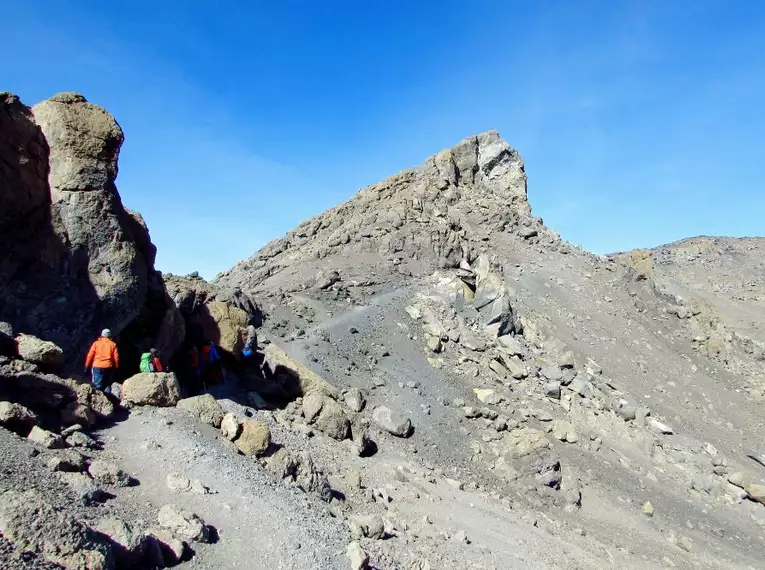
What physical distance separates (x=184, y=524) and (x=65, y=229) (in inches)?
288

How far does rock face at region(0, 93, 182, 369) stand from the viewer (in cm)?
971

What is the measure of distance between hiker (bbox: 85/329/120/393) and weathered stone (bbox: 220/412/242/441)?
234 cm

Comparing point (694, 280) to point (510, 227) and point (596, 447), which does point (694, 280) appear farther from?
point (596, 447)

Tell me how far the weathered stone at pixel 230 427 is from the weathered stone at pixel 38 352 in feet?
9.92

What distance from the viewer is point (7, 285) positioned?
9.60 metres

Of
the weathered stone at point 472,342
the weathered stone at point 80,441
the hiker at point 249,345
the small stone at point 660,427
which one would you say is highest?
the weathered stone at point 472,342

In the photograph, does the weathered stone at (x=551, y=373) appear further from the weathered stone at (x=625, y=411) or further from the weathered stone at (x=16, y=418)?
the weathered stone at (x=16, y=418)

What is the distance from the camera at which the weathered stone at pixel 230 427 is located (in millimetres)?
9258

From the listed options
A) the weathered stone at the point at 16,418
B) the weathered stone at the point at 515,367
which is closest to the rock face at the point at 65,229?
the weathered stone at the point at 16,418

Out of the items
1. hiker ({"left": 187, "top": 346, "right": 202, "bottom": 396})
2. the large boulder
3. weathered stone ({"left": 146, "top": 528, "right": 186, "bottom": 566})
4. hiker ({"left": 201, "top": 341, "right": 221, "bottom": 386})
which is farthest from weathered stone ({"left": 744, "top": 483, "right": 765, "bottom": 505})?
weathered stone ({"left": 146, "top": 528, "right": 186, "bottom": 566})

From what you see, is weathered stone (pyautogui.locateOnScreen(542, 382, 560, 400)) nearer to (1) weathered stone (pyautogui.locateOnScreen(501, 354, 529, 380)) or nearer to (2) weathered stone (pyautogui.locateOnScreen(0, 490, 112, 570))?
(1) weathered stone (pyautogui.locateOnScreen(501, 354, 529, 380))

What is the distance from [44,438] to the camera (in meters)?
6.94

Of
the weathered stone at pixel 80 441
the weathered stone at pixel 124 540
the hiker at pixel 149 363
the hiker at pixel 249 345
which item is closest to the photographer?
the weathered stone at pixel 124 540

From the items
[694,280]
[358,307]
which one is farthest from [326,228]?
[694,280]
